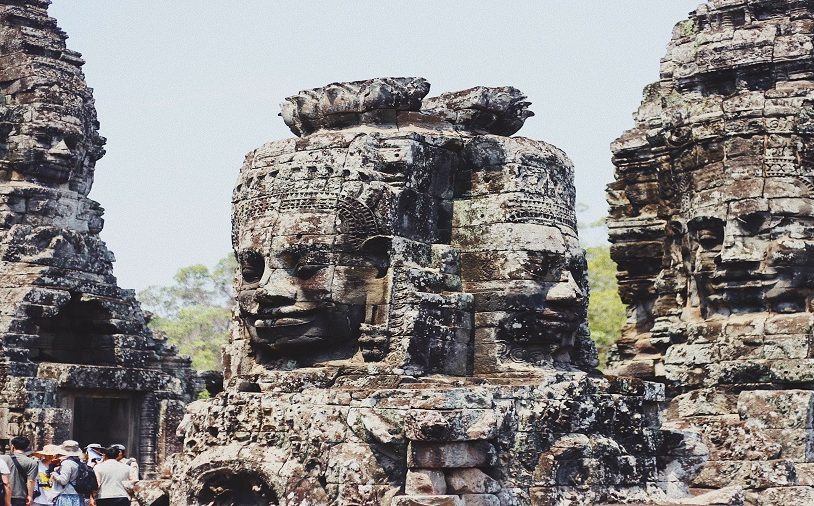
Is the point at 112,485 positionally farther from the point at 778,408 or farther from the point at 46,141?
the point at 46,141

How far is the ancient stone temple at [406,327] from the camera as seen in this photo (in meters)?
16.5

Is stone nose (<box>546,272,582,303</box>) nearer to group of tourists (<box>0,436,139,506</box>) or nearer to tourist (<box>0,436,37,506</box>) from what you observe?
group of tourists (<box>0,436,139,506</box>)

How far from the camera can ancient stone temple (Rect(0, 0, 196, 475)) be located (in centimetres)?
2977

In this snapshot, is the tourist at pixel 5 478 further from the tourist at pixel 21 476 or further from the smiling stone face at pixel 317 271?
the smiling stone face at pixel 317 271

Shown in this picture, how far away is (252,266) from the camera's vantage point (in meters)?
17.5

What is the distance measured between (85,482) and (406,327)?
12.6ft

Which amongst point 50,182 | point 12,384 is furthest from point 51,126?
point 12,384

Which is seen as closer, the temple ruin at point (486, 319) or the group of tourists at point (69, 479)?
the temple ruin at point (486, 319)

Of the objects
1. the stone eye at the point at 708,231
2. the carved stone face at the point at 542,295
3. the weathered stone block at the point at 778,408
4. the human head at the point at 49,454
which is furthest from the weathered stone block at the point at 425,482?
the stone eye at the point at 708,231

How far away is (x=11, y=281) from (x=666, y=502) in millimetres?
14611

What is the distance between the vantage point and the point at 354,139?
17422 millimetres

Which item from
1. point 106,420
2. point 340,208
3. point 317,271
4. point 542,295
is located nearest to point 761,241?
point 542,295

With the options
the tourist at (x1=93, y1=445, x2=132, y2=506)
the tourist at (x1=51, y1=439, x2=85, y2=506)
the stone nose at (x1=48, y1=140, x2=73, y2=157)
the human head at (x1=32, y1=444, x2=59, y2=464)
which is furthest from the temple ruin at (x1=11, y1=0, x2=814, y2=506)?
the stone nose at (x1=48, y1=140, x2=73, y2=157)

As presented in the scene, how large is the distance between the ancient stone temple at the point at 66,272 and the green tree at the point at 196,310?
24.3 m
